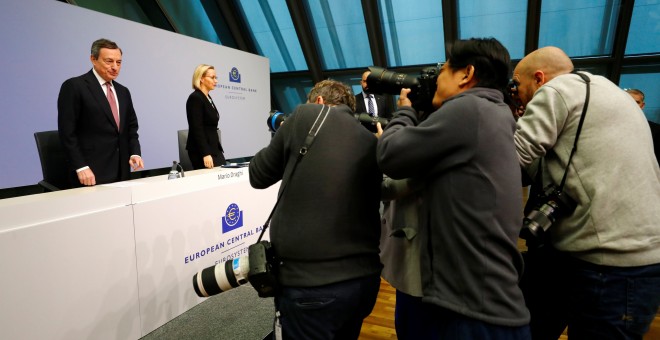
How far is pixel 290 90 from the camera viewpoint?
6.62 m

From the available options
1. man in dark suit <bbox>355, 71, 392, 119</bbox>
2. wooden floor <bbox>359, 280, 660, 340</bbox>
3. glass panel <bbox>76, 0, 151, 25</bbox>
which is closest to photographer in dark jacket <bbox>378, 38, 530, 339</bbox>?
wooden floor <bbox>359, 280, 660, 340</bbox>

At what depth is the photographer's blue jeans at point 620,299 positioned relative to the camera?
103 cm

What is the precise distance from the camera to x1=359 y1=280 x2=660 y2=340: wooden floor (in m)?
1.97

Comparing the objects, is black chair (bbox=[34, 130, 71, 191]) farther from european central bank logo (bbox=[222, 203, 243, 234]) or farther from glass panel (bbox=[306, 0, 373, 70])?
glass panel (bbox=[306, 0, 373, 70])

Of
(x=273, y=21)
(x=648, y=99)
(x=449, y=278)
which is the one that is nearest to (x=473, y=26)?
(x=648, y=99)

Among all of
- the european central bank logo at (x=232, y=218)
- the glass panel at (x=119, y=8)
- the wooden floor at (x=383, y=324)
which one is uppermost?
the glass panel at (x=119, y=8)

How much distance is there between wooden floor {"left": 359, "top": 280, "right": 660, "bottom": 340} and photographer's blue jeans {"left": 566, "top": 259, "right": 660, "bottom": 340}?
1.07 m

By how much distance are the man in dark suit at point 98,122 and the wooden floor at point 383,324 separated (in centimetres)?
182

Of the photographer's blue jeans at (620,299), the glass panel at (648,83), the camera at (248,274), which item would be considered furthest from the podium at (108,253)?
the glass panel at (648,83)

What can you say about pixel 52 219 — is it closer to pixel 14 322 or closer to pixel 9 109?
pixel 14 322

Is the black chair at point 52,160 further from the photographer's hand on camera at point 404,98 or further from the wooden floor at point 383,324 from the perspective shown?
the photographer's hand on camera at point 404,98

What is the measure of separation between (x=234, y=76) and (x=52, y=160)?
346 cm

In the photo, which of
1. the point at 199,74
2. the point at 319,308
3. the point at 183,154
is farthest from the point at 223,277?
the point at 183,154

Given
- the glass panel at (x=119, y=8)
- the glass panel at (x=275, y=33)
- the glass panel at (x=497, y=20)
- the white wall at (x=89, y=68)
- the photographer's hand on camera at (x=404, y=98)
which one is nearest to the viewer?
the photographer's hand on camera at (x=404, y=98)
